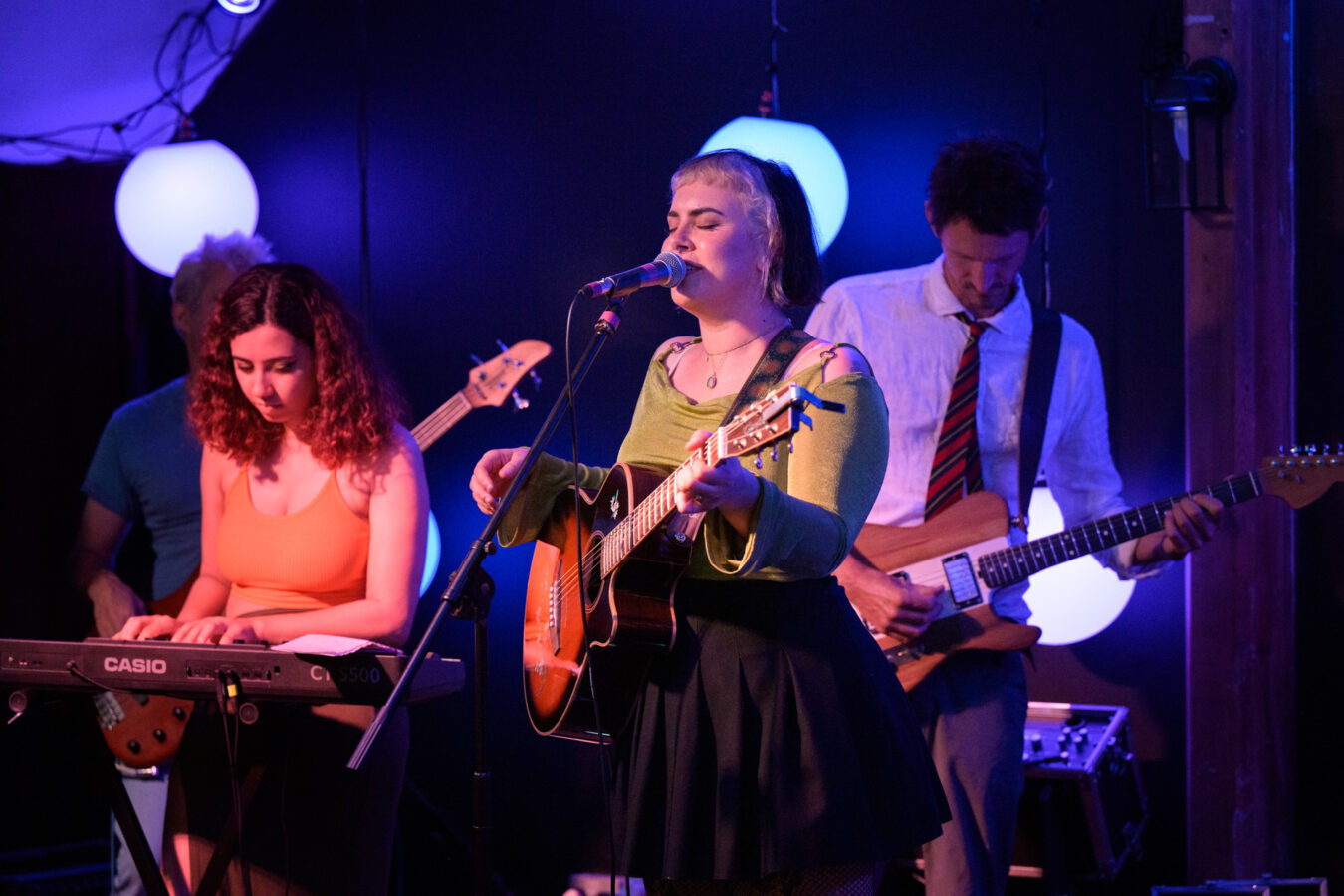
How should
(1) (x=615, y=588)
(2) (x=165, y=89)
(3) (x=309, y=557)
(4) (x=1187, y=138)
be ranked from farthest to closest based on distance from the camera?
(2) (x=165, y=89) < (4) (x=1187, y=138) < (3) (x=309, y=557) < (1) (x=615, y=588)

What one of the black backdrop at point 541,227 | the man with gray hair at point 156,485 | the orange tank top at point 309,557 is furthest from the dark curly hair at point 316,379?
the black backdrop at point 541,227

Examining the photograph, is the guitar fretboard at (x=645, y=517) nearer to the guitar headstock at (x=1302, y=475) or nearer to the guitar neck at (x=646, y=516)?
the guitar neck at (x=646, y=516)

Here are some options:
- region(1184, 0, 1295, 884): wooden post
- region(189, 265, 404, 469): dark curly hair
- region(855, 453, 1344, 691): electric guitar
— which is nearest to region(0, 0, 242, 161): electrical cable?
region(189, 265, 404, 469): dark curly hair

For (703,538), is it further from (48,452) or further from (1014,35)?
(48,452)

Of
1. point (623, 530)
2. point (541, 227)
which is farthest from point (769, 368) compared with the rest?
point (541, 227)

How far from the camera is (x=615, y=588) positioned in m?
2.15

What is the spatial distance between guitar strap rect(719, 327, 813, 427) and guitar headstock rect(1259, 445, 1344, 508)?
1638 mm

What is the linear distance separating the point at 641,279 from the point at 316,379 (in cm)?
112

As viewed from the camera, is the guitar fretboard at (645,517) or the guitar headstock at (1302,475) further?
the guitar headstock at (1302,475)

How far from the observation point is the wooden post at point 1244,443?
3691 millimetres

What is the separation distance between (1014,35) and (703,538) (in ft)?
8.61

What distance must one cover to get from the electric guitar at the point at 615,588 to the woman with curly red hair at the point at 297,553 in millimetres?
431

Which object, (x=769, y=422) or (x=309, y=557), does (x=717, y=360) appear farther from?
(x=309, y=557)

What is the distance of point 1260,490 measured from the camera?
10.7 feet
